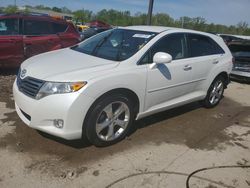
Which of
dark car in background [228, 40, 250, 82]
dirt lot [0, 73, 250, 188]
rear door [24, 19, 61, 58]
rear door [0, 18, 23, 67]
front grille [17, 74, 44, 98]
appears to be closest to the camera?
dirt lot [0, 73, 250, 188]

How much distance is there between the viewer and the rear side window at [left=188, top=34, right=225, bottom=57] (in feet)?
17.0

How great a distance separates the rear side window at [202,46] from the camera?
5191 mm

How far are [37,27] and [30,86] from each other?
4.92 metres

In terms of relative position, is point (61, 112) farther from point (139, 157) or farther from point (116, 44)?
point (116, 44)

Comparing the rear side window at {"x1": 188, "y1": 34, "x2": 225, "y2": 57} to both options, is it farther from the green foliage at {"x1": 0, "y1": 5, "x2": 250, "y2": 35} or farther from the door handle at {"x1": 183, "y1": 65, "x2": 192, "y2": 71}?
the green foliage at {"x1": 0, "y1": 5, "x2": 250, "y2": 35}

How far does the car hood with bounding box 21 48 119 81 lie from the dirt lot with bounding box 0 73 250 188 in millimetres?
988

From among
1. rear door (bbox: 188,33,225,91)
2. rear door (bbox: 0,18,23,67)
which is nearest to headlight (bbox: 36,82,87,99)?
rear door (bbox: 188,33,225,91)

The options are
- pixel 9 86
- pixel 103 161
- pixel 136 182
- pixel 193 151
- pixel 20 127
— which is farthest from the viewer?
pixel 9 86

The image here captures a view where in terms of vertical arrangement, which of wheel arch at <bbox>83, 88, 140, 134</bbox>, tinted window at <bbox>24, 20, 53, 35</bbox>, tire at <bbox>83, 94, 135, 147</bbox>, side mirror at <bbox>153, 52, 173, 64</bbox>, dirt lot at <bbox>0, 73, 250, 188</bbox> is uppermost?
tinted window at <bbox>24, 20, 53, 35</bbox>

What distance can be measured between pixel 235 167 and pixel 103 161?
5.65 ft

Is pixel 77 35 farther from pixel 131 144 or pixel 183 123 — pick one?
pixel 131 144

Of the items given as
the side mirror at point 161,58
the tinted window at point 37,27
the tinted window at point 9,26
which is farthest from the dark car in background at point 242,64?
the tinted window at point 9,26

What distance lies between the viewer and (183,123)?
5.18 m

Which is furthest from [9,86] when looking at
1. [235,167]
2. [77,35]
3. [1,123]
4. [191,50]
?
[235,167]
